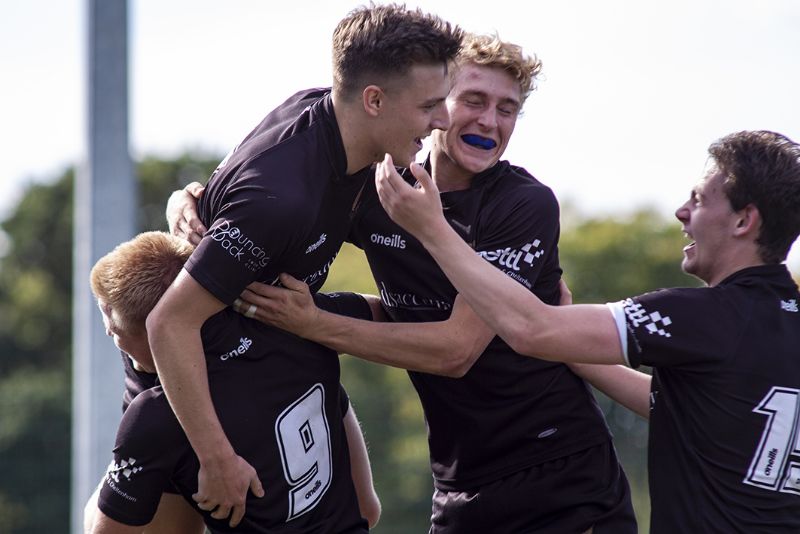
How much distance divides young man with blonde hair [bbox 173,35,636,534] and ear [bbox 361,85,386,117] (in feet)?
1.38

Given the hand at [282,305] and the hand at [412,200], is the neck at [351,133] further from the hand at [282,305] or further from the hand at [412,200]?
the hand at [282,305]

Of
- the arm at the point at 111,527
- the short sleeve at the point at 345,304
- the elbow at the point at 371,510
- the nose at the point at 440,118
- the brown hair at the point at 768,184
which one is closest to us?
the brown hair at the point at 768,184

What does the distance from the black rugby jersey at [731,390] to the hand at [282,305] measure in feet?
3.47

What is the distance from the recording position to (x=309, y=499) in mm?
4043

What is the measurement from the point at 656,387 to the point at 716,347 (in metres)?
0.39

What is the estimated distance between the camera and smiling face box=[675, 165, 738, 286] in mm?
3807

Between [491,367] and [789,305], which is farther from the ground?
[789,305]

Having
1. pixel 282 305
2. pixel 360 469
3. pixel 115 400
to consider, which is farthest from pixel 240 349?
pixel 115 400

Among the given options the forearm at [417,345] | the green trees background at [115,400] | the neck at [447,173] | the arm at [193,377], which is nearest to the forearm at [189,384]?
the arm at [193,377]

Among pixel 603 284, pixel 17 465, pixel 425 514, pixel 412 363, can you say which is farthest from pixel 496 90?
pixel 603 284

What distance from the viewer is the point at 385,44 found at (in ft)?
13.0

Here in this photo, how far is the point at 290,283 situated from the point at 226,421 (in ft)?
1.70

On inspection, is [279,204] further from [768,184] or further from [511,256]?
[768,184]

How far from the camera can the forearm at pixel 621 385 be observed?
4672 mm
